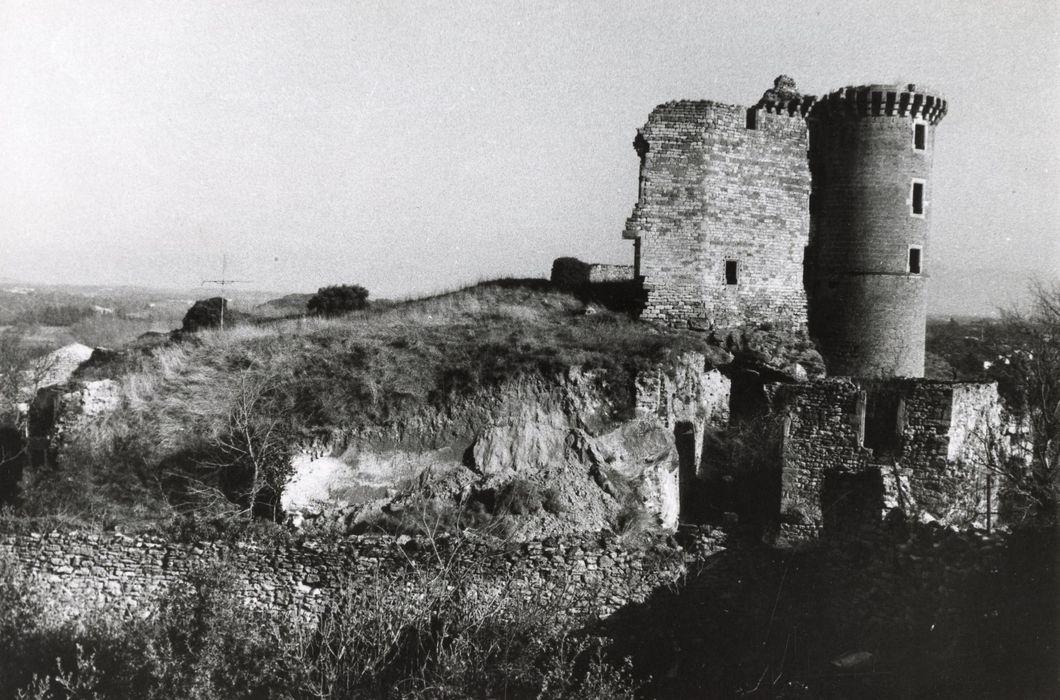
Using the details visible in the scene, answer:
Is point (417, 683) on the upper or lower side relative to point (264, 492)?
lower

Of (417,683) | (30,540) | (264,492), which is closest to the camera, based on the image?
(417,683)

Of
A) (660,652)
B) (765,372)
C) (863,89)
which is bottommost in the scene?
(660,652)

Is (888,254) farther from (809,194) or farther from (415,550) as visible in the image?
(415,550)

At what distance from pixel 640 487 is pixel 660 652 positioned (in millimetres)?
4150

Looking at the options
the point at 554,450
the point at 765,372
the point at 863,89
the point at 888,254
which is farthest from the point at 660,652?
the point at 863,89

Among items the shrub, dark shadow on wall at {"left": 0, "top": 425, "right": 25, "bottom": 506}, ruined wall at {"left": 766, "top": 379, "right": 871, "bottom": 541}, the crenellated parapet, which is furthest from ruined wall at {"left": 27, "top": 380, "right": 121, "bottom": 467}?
the crenellated parapet

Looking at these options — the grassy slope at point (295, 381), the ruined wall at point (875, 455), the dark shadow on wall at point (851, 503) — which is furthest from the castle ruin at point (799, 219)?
the dark shadow on wall at point (851, 503)

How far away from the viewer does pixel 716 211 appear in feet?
65.1

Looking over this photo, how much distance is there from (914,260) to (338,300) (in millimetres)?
17901

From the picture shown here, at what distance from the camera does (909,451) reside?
49.0 feet

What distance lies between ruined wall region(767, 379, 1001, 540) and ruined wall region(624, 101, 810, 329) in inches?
194

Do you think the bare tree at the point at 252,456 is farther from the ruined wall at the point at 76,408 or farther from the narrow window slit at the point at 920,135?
the narrow window slit at the point at 920,135

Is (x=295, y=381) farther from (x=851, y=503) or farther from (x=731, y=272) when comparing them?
(x=731, y=272)

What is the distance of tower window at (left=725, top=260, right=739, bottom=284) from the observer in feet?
66.2
